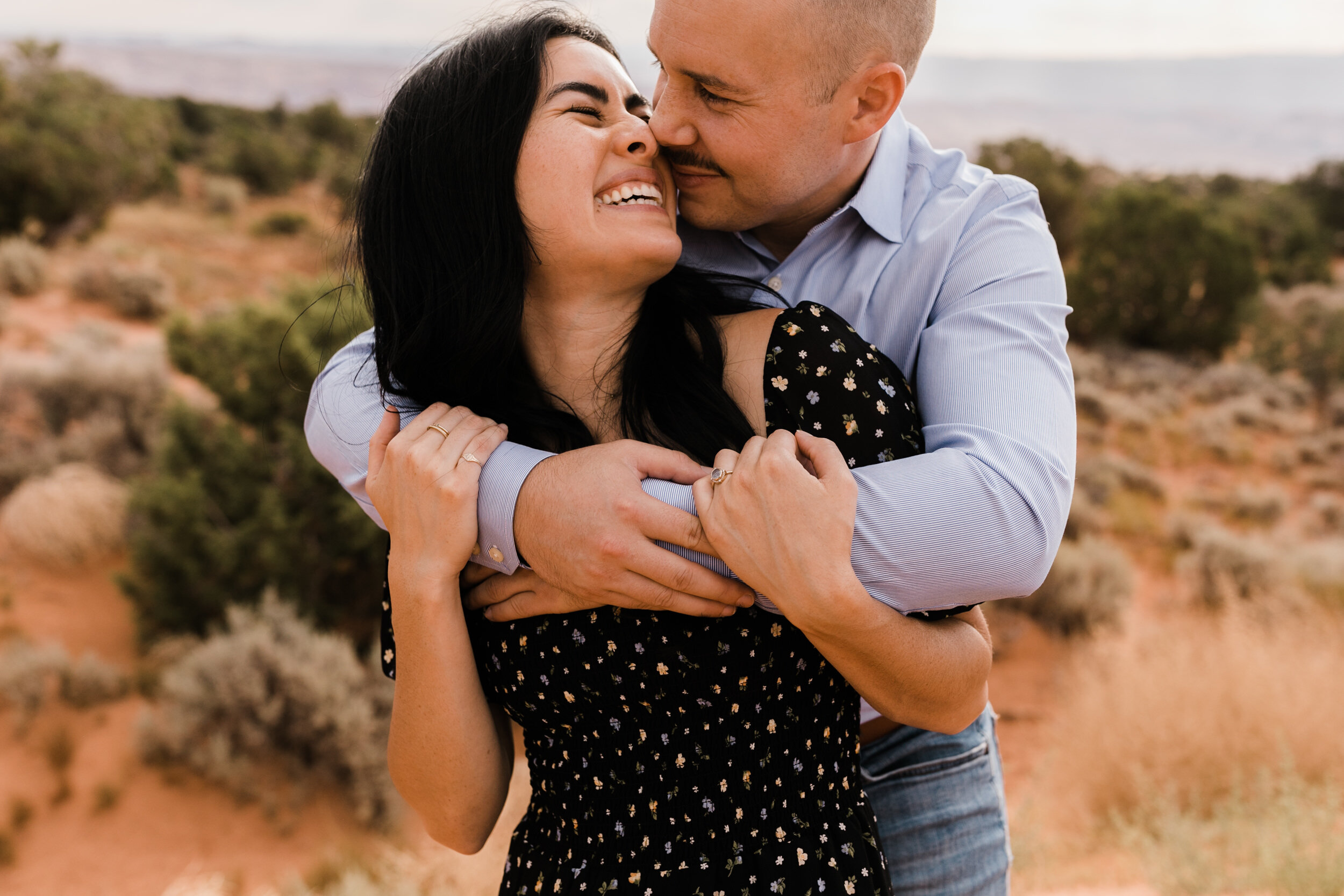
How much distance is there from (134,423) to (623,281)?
28.0ft

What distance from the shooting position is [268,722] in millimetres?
5449

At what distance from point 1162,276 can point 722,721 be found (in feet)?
65.4

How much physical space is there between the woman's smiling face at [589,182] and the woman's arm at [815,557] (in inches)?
21.1

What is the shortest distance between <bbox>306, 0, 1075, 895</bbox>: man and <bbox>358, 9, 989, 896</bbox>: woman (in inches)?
3.4

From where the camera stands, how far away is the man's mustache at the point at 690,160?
205cm

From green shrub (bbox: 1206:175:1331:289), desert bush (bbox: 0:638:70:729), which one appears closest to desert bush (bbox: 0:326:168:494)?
desert bush (bbox: 0:638:70:729)

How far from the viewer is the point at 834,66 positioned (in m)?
2.04

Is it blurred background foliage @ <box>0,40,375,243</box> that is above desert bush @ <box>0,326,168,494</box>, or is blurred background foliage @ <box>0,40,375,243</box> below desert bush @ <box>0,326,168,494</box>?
below

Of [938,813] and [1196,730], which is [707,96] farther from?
[1196,730]

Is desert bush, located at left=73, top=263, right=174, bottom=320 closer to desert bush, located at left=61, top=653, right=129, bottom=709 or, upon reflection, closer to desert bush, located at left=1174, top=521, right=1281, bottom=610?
desert bush, located at left=61, top=653, right=129, bottom=709

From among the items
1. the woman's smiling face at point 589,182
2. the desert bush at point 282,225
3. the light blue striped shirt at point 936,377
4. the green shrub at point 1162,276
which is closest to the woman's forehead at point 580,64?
the woman's smiling face at point 589,182

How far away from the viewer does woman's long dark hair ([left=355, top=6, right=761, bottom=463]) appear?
5.76ft

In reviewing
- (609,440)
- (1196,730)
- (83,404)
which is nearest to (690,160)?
(609,440)

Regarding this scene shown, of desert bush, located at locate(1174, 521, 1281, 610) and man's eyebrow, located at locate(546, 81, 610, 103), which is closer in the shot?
man's eyebrow, located at locate(546, 81, 610, 103)
